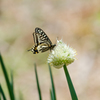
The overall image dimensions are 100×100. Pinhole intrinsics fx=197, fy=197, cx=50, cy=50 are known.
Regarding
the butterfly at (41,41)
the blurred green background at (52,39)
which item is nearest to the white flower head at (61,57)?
the butterfly at (41,41)

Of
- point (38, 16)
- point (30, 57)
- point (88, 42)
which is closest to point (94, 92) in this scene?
point (88, 42)

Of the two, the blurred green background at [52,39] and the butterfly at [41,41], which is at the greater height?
the blurred green background at [52,39]

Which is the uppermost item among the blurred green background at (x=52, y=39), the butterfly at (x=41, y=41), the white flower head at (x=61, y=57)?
the blurred green background at (x=52, y=39)

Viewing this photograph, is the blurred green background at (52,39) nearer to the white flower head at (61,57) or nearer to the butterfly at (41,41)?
the butterfly at (41,41)

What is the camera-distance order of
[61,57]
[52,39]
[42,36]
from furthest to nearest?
[52,39] < [42,36] < [61,57]

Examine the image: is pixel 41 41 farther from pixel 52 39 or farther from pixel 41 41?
pixel 52 39

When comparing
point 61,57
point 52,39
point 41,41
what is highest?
point 52,39

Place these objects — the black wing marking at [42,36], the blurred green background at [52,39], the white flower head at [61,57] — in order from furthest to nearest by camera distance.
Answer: the blurred green background at [52,39]
the black wing marking at [42,36]
the white flower head at [61,57]

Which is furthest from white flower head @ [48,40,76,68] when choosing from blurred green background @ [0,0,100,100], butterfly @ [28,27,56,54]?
blurred green background @ [0,0,100,100]

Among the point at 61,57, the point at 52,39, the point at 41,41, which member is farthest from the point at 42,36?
the point at 52,39
